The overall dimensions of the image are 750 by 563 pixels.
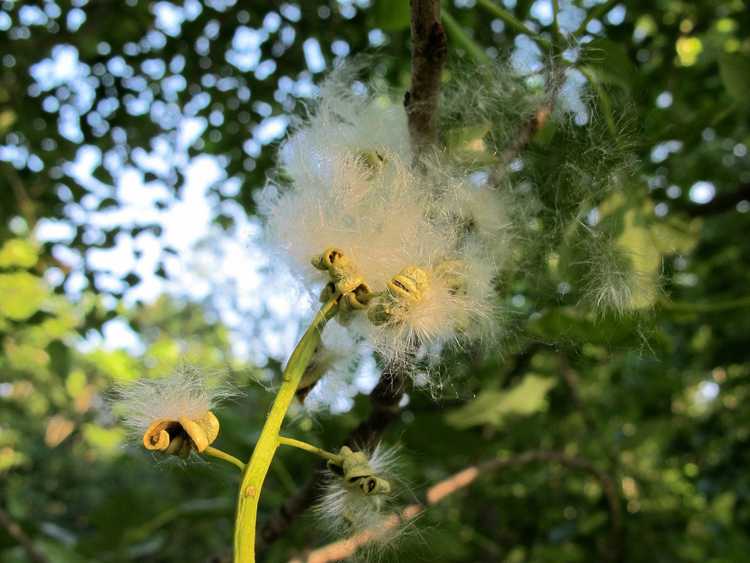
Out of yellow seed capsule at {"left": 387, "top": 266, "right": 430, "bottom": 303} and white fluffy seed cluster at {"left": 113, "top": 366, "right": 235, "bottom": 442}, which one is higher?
yellow seed capsule at {"left": 387, "top": 266, "right": 430, "bottom": 303}

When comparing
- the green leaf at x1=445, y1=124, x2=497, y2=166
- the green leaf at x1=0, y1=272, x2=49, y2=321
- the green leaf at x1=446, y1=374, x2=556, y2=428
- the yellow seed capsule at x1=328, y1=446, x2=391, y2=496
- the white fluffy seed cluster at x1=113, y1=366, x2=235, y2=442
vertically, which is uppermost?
the green leaf at x1=445, y1=124, x2=497, y2=166

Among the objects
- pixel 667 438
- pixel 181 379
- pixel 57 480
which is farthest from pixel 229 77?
pixel 57 480

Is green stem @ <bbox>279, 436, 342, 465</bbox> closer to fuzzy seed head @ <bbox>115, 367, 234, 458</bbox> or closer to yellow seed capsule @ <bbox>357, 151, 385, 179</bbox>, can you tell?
fuzzy seed head @ <bbox>115, 367, 234, 458</bbox>

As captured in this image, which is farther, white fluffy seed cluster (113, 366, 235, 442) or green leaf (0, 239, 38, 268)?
green leaf (0, 239, 38, 268)

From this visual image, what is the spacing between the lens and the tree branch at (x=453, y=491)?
0.75 metres

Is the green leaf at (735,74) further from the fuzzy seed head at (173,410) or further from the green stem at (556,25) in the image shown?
the fuzzy seed head at (173,410)

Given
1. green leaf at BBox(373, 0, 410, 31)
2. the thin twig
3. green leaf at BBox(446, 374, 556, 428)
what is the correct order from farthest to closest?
green leaf at BBox(446, 374, 556, 428) < green leaf at BBox(373, 0, 410, 31) < the thin twig

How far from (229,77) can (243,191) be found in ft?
1.39

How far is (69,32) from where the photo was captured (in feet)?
7.36

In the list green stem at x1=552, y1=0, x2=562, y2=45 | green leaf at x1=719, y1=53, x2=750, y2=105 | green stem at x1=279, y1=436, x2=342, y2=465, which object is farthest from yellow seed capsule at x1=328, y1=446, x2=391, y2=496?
green leaf at x1=719, y1=53, x2=750, y2=105

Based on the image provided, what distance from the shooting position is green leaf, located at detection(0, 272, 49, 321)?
2012 mm

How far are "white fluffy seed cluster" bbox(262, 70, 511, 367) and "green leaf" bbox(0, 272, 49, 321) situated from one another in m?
1.40

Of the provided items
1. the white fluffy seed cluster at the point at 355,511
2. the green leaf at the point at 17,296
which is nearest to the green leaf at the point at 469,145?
the white fluffy seed cluster at the point at 355,511

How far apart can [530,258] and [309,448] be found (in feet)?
1.59
